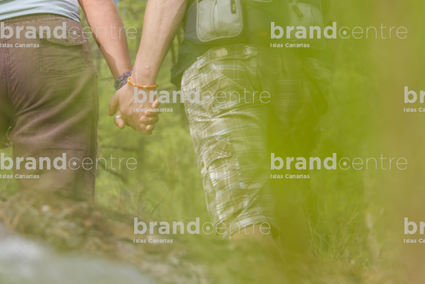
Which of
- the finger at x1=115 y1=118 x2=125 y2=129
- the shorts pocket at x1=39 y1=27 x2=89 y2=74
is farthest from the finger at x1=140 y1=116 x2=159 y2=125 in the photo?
the shorts pocket at x1=39 y1=27 x2=89 y2=74

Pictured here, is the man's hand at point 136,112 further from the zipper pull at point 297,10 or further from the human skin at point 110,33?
the zipper pull at point 297,10

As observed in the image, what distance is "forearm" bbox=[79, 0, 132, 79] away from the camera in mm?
1560

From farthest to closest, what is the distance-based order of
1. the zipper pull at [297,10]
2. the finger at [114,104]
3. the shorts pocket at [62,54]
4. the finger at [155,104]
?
the finger at [114,104] → the finger at [155,104] → the zipper pull at [297,10] → the shorts pocket at [62,54]

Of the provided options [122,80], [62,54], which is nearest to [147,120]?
[122,80]

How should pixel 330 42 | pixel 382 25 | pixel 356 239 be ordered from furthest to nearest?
pixel 356 239, pixel 330 42, pixel 382 25

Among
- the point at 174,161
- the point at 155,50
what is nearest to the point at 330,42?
the point at 155,50

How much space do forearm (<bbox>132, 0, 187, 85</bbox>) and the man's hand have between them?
0.08m

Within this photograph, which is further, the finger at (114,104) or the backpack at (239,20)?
the finger at (114,104)

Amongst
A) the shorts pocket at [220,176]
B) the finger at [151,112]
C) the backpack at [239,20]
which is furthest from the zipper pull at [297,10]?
the finger at [151,112]

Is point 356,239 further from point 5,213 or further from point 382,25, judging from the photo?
point 5,213

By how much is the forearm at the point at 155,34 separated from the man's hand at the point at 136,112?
0.08m

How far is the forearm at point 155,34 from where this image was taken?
1.51 metres

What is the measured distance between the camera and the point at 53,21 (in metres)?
1.32

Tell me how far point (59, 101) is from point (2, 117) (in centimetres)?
19
